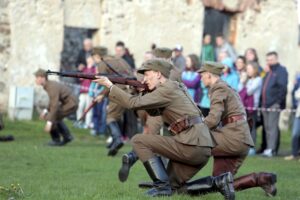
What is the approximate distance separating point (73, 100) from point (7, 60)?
3.79m

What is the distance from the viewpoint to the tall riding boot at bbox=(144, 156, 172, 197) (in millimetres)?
9273

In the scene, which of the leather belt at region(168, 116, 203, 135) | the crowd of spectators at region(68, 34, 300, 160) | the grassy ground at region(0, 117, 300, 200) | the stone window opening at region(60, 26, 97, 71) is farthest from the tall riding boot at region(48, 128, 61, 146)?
the stone window opening at region(60, 26, 97, 71)

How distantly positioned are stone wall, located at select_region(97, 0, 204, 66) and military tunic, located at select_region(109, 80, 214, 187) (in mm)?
11647

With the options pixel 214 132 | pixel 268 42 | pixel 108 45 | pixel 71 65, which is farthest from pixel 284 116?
pixel 214 132

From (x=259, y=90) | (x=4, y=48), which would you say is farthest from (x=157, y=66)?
(x=4, y=48)

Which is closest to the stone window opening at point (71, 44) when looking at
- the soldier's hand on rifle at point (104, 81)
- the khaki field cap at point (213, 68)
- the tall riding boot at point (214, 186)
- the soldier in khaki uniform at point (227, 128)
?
the khaki field cap at point (213, 68)

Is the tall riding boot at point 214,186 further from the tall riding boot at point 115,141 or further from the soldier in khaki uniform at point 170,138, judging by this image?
the tall riding boot at point 115,141

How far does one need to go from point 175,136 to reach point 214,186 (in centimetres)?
71

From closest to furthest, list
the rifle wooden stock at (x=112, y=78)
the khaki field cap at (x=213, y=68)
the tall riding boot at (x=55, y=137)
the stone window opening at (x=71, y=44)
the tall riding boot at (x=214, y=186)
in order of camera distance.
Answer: the tall riding boot at (x=214, y=186)
the rifle wooden stock at (x=112, y=78)
the khaki field cap at (x=213, y=68)
the tall riding boot at (x=55, y=137)
the stone window opening at (x=71, y=44)

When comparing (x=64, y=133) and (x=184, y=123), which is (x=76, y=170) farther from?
(x=64, y=133)

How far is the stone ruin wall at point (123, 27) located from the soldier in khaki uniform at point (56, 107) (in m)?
3.43

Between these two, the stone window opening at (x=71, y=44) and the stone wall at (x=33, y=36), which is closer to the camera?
the stone wall at (x=33, y=36)

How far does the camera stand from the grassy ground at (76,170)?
949 centimetres

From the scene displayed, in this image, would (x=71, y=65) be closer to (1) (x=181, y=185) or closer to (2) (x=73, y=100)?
(2) (x=73, y=100)
